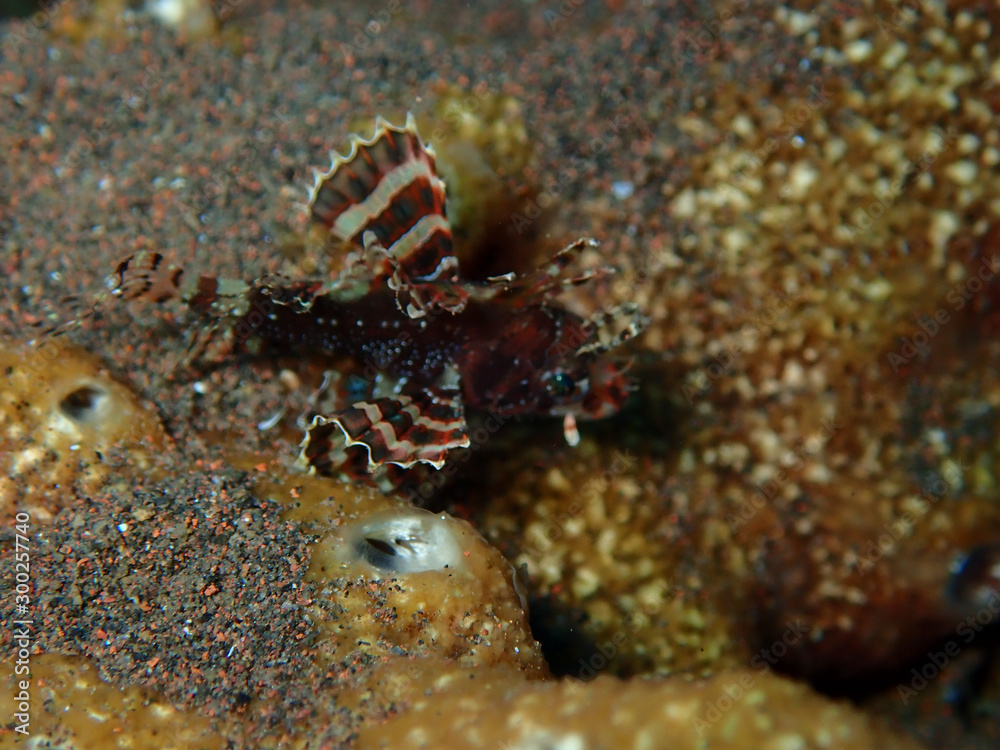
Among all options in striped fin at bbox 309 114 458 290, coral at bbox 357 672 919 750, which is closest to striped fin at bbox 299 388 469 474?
striped fin at bbox 309 114 458 290

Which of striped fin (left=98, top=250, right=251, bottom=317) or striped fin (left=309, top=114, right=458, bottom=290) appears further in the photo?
striped fin (left=309, top=114, right=458, bottom=290)

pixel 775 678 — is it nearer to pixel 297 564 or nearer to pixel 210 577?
pixel 297 564

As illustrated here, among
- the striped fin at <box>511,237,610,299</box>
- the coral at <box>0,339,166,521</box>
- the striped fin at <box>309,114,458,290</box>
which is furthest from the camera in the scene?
the striped fin at <box>309,114,458,290</box>

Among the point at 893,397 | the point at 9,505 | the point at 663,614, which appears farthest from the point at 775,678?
the point at 9,505

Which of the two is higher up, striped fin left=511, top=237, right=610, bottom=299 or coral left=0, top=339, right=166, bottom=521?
coral left=0, top=339, right=166, bottom=521

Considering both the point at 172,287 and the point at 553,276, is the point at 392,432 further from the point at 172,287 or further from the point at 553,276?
the point at 172,287

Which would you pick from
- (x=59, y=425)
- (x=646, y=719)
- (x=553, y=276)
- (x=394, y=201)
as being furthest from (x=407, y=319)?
(x=646, y=719)

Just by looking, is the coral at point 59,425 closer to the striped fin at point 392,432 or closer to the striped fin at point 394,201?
the striped fin at point 392,432

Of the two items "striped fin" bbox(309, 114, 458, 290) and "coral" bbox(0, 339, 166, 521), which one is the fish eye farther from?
"coral" bbox(0, 339, 166, 521)

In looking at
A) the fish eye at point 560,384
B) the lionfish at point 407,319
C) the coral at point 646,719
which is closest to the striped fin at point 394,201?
the lionfish at point 407,319

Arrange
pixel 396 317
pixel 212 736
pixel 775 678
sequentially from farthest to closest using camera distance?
pixel 396 317
pixel 212 736
pixel 775 678
